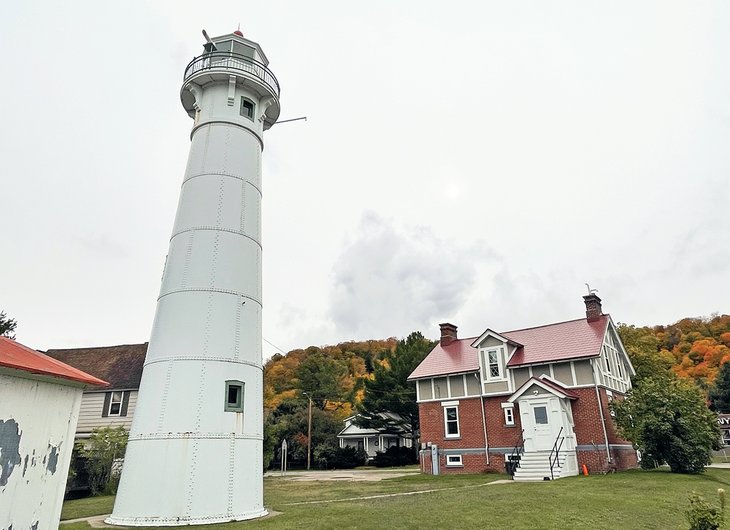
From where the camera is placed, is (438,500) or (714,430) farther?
(714,430)

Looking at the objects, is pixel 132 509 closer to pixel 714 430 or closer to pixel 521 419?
pixel 521 419

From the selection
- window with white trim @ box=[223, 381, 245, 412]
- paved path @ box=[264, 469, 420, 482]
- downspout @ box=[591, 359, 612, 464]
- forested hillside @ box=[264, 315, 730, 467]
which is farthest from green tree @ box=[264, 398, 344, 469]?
window with white trim @ box=[223, 381, 245, 412]

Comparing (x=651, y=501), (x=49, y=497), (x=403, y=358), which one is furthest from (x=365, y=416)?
(x=49, y=497)

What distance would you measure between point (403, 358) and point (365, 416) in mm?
6024

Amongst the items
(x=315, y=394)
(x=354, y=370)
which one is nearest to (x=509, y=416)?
(x=315, y=394)

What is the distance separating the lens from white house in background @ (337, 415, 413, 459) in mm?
44716

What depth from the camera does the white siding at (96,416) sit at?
2344cm

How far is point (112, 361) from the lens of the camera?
26.2m

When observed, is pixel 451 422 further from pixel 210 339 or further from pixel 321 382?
pixel 321 382

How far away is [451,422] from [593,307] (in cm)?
983

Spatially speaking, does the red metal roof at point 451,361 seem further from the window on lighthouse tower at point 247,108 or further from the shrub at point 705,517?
the shrub at point 705,517

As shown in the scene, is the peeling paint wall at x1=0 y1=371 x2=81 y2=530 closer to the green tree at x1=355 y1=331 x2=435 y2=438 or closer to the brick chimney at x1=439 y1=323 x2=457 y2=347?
the brick chimney at x1=439 y1=323 x2=457 y2=347

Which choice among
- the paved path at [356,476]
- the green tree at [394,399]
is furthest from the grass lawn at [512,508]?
the green tree at [394,399]

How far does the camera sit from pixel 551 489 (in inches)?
559
